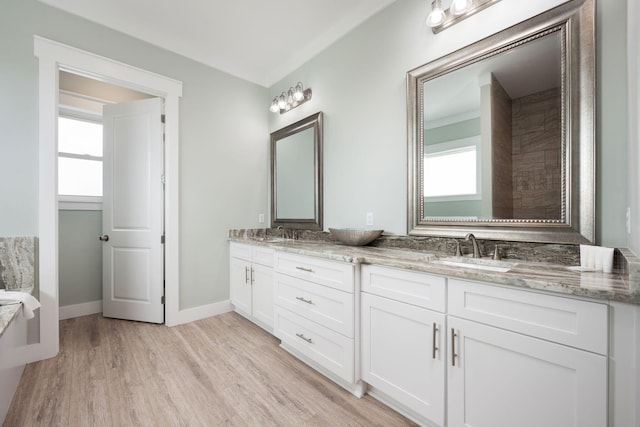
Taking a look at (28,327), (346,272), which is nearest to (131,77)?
(28,327)

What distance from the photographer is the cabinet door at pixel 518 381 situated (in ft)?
3.05

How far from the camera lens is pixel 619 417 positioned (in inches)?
35.1

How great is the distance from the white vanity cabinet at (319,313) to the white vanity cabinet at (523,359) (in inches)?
23.2

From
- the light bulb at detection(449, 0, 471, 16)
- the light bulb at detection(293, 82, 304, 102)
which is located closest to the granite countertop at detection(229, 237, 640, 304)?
the light bulb at detection(449, 0, 471, 16)

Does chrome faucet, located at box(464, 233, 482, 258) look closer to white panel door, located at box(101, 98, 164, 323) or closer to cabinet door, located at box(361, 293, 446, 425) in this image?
cabinet door, located at box(361, 293, 446, 425)

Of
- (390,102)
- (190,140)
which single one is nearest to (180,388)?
(190,140)

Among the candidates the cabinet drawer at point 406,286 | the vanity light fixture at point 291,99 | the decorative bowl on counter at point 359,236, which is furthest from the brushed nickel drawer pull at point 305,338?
the vanity light fixture at point 291,99

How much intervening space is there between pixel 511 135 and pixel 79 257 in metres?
4.18

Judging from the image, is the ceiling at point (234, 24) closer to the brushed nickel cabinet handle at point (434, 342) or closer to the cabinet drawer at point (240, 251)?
the cabinet drawer at point (240, 251)

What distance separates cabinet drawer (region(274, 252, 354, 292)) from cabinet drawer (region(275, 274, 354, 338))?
0.13ft

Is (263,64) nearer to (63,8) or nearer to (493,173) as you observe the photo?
(63,8)

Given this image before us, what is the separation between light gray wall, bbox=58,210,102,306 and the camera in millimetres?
2980

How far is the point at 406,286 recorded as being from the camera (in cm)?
144

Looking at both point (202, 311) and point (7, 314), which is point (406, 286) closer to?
point (7, 314)
